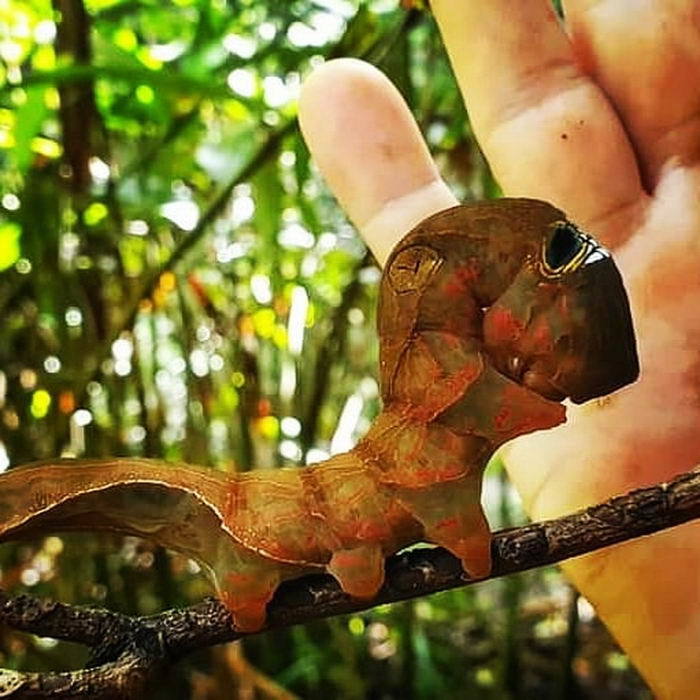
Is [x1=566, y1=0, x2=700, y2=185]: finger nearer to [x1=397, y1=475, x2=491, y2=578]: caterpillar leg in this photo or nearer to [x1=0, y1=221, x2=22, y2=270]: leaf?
[x1=397, y1=475, x2=491, y2=578]: caterpillar leg

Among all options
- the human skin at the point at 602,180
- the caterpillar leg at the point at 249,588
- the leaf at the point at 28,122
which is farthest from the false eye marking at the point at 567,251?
the leaf at the point at 28,122

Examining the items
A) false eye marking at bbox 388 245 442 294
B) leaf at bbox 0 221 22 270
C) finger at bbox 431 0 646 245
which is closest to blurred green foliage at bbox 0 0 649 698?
leaf at bbox 0 221 22 270

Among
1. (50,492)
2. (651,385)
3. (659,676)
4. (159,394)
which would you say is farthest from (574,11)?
(159,394)

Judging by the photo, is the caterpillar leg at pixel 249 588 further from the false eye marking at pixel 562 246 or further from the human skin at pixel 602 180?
the human skin at pixel 602 180

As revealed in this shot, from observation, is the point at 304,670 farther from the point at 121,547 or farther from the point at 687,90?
the point at 687,90

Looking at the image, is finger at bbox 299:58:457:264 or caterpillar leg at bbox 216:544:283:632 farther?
finger at bbox 299:58:457:264

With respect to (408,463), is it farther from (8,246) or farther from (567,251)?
(8,246)

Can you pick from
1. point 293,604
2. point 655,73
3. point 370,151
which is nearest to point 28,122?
point 370,151
